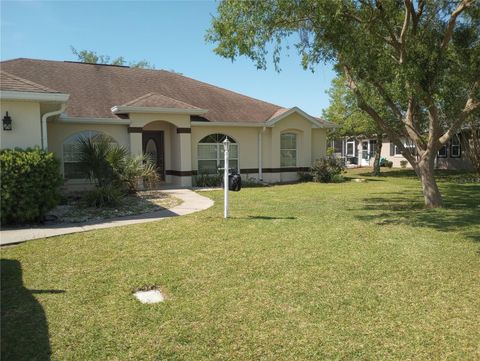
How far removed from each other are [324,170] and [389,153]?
65.5 ft

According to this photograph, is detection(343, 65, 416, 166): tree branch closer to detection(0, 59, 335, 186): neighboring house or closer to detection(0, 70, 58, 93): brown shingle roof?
detection(0, 59, 335, 186): neighboring house

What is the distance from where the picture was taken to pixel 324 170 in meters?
22.2

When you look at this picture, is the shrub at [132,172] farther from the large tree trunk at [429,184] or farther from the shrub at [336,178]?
the shrub at [336,178]

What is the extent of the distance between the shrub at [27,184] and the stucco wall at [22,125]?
2.44 ft

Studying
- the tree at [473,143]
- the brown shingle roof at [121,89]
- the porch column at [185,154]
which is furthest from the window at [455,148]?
the porch column at [185,154]

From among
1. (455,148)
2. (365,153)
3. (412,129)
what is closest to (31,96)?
(412,129)

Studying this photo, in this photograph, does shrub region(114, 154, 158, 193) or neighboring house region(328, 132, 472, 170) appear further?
neighboring house region(328, 132, 472, 170)

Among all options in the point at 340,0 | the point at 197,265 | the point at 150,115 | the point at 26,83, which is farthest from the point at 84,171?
the point at 340,0

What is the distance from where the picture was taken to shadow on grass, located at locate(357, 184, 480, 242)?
9828 mm

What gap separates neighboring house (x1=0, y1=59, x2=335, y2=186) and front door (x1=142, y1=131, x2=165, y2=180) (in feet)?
0.16

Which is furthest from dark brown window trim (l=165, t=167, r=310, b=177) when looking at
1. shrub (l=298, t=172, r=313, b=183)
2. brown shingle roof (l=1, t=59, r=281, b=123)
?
brown shingle roof (l=1, t=59, r=281, b=123)

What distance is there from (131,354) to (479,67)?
12.0m

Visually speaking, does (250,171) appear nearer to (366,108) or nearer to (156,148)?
(156,148)

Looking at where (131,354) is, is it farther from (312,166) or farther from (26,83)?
(312,166)
